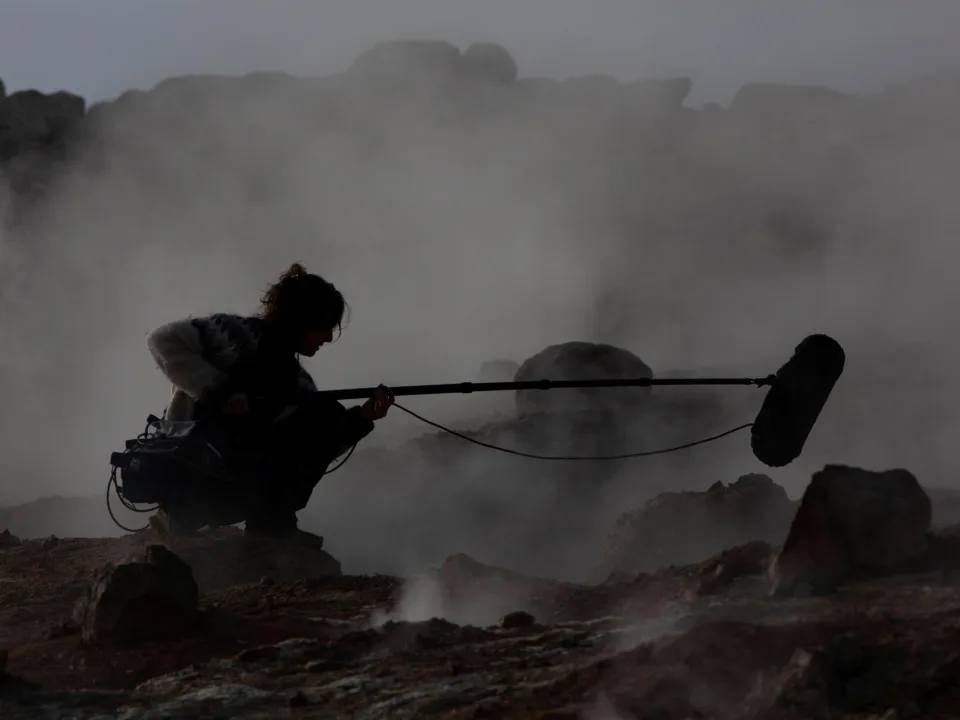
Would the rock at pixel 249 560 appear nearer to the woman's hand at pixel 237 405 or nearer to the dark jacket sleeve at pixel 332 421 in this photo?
the dark jacket sleeve at pixel 332 421

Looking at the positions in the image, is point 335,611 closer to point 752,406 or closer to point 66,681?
point 66,681

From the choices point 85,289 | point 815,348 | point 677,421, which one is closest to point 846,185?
point 677,421

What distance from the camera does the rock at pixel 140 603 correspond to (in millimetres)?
3330

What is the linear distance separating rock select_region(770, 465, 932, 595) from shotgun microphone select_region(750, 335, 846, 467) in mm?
743

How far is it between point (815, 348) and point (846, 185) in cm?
1272

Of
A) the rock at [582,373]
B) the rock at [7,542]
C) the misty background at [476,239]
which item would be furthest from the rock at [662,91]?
the rock at [7,542]

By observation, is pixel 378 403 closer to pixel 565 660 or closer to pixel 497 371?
pixel 565 660

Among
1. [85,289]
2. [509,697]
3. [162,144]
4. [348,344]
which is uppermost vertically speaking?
[162,144]

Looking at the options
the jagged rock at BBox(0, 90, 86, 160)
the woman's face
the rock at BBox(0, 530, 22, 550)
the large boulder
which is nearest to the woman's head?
the woman's face

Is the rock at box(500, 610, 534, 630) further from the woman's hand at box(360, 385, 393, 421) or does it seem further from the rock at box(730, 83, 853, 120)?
the rock at box(730, 83, 853, 120)

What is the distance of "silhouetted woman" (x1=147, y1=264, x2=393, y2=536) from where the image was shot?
3916 mm

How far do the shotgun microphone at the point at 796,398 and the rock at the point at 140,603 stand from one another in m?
1.75

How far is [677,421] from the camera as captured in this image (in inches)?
361

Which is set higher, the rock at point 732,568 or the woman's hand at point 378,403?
the woman's hand at point 378,403
